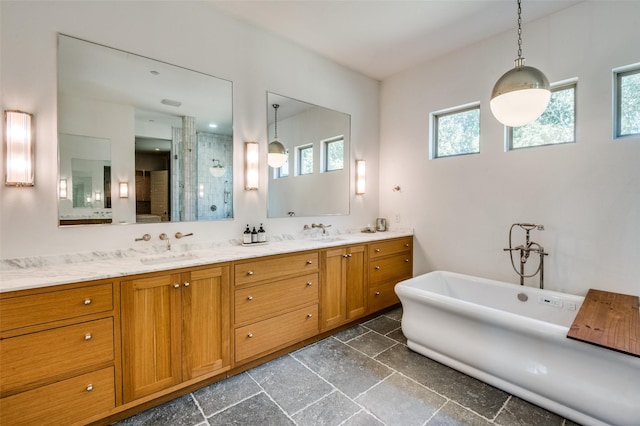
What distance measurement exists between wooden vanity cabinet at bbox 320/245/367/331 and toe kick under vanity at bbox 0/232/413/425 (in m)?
0.02

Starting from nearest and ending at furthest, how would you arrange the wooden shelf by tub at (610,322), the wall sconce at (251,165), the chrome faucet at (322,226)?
the wooden shelf by tub at (610,322) < the wall sconce at (251,165) < the chrome faucet at (322,226)

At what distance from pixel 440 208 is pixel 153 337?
129 inches

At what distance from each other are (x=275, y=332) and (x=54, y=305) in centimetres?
154

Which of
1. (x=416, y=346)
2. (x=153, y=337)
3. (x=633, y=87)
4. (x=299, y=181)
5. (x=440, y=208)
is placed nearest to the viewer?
(x=153, y=337)

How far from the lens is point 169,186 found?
2494mm

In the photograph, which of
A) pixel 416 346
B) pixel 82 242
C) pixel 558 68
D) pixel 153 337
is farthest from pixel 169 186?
pixel 558 68

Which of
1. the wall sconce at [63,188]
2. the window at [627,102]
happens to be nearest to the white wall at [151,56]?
the wall sconce at [63,188]

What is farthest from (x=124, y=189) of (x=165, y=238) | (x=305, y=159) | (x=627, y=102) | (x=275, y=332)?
(x=627, y=102)

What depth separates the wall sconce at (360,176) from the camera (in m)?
4.02

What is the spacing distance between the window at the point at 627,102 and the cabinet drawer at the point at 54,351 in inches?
165

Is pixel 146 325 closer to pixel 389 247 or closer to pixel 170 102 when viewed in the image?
pixel 170 102

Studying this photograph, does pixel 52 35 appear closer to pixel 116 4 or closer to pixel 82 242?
pixel 116 4

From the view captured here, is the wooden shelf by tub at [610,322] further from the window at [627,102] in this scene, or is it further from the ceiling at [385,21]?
the ceiling at [385,21]

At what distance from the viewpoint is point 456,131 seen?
3580 mm
